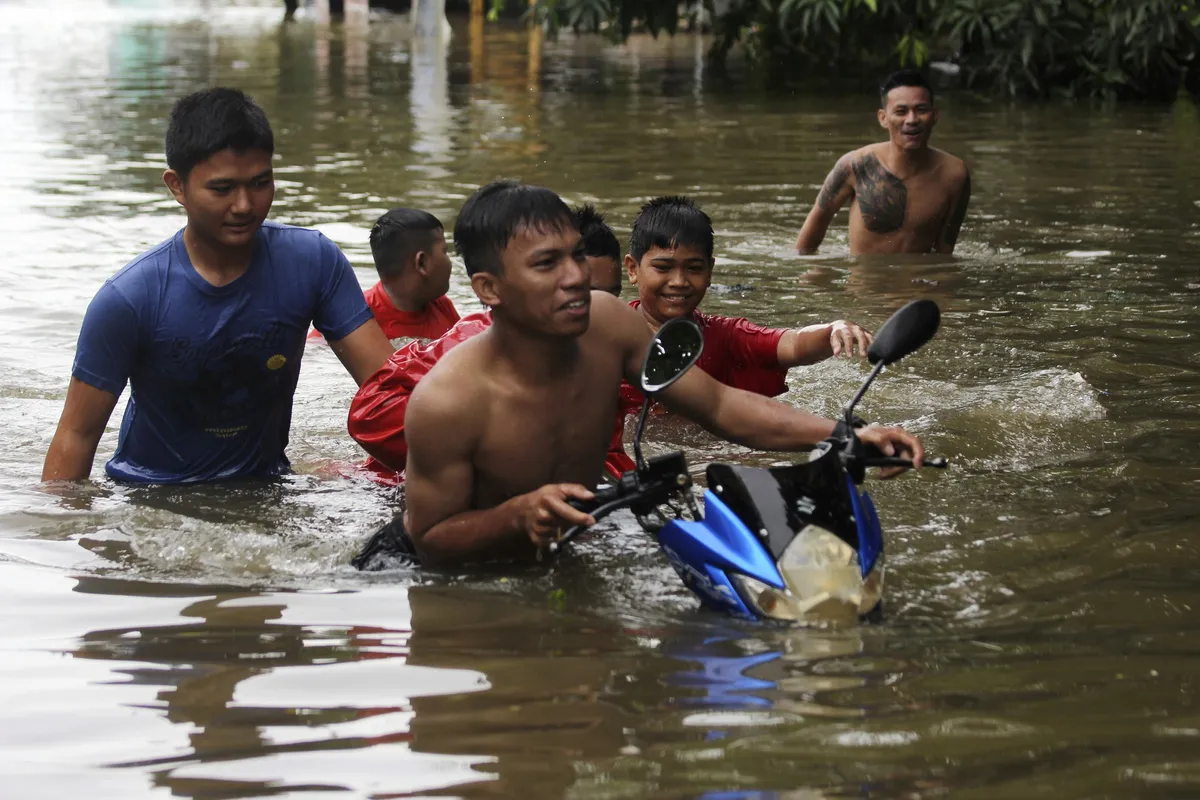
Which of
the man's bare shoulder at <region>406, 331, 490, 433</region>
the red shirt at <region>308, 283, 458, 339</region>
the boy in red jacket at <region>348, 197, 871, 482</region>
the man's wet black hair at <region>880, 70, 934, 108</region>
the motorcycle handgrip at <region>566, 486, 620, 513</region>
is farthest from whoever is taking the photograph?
the man's wet black hair at <region>880, 70, 934, 108</region>

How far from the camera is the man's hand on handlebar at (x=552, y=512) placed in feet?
11.9

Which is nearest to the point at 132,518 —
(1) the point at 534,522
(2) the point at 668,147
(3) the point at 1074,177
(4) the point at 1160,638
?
(1) the point at 534,522

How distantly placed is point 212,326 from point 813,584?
2.56 meters

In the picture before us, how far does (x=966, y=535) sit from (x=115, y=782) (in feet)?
8.92

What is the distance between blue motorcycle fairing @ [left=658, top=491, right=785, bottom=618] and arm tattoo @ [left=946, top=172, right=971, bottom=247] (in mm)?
6662

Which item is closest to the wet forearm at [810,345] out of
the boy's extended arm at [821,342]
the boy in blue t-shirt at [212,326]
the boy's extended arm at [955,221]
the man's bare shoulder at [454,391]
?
the boy's extended arm at [821,342]

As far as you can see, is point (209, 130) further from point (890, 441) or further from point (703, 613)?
point (890, 441)

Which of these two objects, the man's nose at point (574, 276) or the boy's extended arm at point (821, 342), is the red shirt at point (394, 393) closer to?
the boy's extended arm at point (821, 342)

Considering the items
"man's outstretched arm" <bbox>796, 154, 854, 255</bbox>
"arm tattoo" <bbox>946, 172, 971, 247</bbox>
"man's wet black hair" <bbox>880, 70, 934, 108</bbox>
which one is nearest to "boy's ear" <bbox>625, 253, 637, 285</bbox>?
"man's outstretched arm" <bbox>796, 154, 854, 255</bbox>

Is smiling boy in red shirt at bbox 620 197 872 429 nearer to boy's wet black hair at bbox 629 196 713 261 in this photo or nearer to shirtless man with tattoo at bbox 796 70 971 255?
boy's wet black hair at bbox 629 196 713 261

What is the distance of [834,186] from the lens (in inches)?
394

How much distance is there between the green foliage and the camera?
17.9 metres

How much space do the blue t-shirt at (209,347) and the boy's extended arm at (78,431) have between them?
0.04 meters

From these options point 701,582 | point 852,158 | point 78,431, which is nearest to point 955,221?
point 852,158
